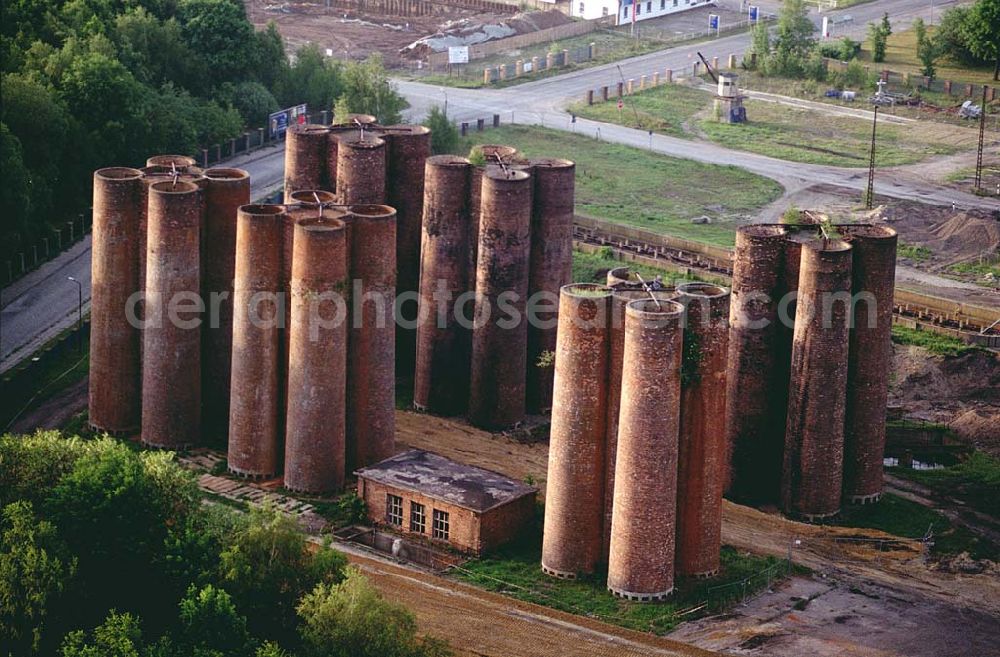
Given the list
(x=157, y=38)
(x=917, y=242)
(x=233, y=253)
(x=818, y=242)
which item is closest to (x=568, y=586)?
(x=818, y=242)

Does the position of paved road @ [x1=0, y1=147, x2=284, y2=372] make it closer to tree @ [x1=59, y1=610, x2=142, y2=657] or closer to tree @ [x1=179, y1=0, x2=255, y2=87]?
tree @ [x1=179, y1=0, x2=255, y2=87]

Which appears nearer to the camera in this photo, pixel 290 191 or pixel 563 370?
pixel 563 370

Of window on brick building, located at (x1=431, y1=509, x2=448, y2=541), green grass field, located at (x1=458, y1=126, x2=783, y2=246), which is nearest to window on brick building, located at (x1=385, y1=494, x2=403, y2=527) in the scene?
window on brick building, located at (x1=431, y1=509, x2=448, y2=541)

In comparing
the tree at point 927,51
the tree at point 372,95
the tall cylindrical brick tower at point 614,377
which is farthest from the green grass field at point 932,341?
the tree at point 927,51

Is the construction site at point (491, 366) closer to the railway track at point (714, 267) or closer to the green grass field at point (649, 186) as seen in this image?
the railway track at point (714, 267)

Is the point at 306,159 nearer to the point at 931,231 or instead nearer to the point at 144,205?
the point at 144,205

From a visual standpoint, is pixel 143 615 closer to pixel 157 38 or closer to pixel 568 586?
pixel 568 586

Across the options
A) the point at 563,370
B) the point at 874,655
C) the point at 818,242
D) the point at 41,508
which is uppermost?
the point at 818,242
